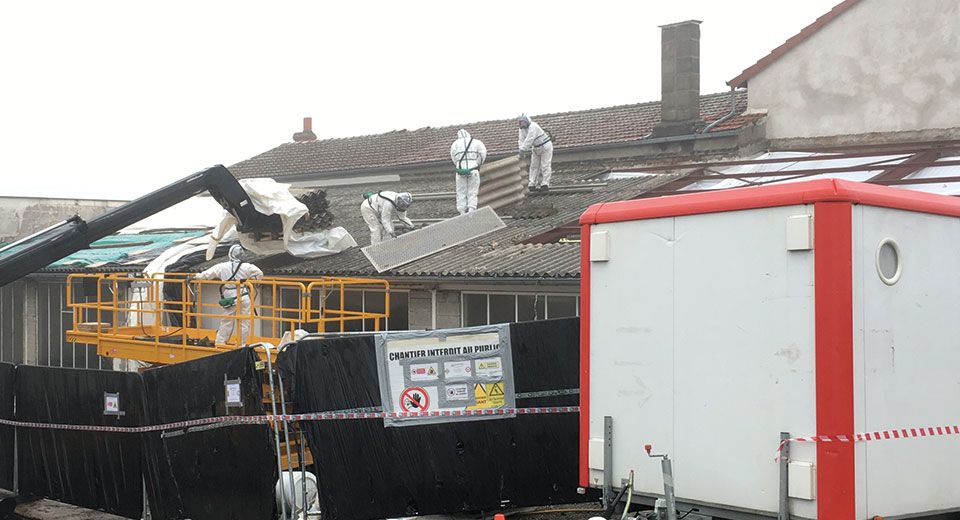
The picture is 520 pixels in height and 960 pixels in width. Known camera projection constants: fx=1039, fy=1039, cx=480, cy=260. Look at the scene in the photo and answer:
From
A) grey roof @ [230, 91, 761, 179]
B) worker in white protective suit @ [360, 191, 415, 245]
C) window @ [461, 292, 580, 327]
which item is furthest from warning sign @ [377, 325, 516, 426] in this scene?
grey roof @ [230, 91, 761, 179]

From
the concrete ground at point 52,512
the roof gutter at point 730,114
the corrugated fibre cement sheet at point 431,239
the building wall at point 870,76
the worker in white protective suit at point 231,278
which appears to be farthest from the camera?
the roof gutter at point 730,114

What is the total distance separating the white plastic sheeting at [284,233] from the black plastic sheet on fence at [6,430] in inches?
215

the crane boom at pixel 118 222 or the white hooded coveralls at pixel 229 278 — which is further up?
the crane boom at pixel 118 222

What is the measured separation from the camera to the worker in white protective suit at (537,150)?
19125 millimetres

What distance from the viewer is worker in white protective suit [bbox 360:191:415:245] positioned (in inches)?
693

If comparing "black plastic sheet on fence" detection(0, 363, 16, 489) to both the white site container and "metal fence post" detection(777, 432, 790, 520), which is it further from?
"metal fence post" detection(777, 432, 790, 520)

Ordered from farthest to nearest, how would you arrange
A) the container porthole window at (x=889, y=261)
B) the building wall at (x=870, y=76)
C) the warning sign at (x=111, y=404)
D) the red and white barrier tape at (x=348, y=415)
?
the building wall at (x=870, y=76)
the warning sign at (x=111, y=404)
the red and white barrier tape at (x=348, y=415)
the container porthole window at (x=889, y=261)

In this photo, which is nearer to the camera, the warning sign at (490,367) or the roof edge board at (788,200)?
the roof edge board at (788,200)

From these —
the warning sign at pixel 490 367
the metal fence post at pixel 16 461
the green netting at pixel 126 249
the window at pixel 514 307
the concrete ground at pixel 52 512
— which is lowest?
the concrete ground at pixel 52 512

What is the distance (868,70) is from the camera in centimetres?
1962

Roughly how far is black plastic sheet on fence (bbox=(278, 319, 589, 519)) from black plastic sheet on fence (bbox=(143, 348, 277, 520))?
60 cm

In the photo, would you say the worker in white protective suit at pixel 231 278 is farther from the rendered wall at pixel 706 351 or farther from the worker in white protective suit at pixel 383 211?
the rendered wall at pixel 706 351

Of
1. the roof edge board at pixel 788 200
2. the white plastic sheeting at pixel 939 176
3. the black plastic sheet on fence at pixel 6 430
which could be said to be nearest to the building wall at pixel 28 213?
the black plastic sheet on fence at pixel 6 430

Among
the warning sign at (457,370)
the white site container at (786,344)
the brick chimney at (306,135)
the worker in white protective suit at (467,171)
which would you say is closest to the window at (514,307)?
the worker in white protective suit at (467,171)
